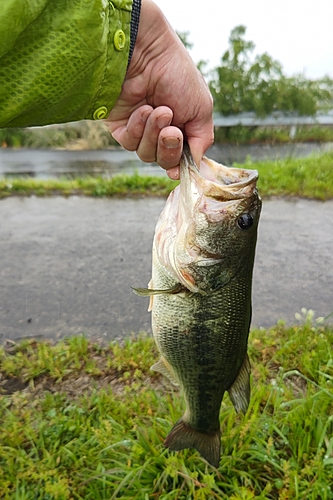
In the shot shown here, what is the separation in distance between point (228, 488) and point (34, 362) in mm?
1496

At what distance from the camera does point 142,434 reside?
7.14 feet

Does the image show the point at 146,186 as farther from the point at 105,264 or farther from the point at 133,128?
the point at 133,128

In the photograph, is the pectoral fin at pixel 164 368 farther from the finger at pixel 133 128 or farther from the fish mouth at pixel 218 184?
the finger at pixel 133 128

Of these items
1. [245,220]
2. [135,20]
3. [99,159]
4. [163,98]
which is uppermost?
[135,20]

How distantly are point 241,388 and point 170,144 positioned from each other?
3.42 feet

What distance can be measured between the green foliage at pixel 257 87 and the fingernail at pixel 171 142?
36.5 ft

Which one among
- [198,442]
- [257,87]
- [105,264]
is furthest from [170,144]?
[257,87]

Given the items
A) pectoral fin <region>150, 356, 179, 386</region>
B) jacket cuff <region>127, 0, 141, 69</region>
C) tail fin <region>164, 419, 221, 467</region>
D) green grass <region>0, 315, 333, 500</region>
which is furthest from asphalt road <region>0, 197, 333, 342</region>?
jacket cuff <region>127, 0, 141, 69</region>

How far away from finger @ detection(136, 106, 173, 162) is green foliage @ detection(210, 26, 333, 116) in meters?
10.9

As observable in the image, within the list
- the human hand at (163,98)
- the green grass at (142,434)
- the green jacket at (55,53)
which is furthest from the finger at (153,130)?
the green grass at (142,434)

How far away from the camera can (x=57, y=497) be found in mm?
1985

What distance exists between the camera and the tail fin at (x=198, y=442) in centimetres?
183

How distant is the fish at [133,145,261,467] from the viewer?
5.46ft

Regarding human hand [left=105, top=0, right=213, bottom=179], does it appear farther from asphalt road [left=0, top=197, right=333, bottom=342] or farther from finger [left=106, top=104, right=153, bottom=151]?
asphalt road [left=0, top=197, right=333, bottom=342]
